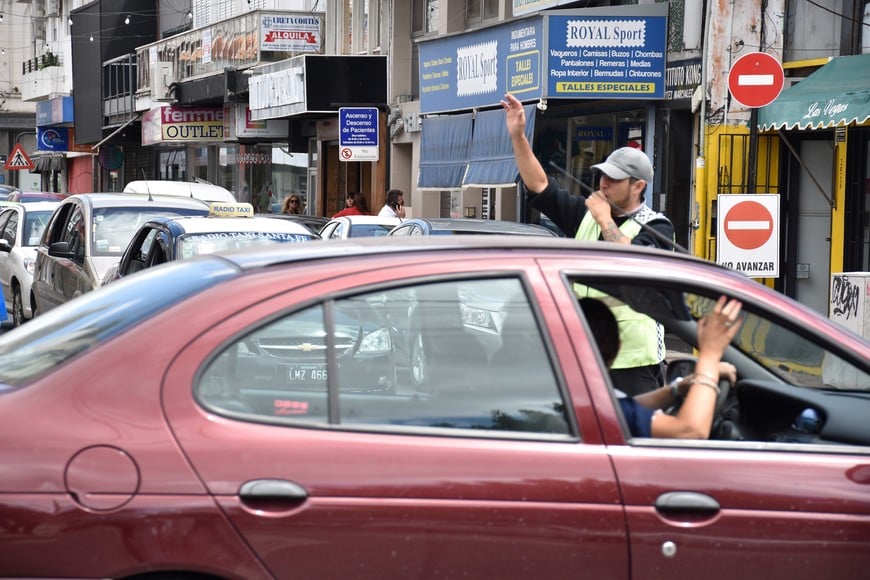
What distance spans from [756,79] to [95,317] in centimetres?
881

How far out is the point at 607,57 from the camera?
56.5 ft

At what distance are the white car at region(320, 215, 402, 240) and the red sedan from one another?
9829 millimetres

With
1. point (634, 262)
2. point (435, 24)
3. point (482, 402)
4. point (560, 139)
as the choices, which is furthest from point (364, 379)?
point (435, 24)

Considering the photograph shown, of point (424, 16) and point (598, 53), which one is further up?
point (424, 16)

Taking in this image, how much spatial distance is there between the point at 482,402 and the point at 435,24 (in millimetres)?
23091

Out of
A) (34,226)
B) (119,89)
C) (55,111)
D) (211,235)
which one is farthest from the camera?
(55,111)

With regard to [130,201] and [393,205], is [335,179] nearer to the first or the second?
[393,205]

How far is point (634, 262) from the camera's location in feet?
13.2

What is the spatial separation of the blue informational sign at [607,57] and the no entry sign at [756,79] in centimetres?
535

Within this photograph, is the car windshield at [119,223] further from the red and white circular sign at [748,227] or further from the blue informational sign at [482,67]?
the red and white circular sign at [748,227]

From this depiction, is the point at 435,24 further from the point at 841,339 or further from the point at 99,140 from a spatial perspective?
the point at 99,140

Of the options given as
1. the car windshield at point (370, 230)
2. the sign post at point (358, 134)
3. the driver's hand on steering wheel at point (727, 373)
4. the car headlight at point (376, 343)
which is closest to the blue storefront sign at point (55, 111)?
the sign post at point (358, 134)

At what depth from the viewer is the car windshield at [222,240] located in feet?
33.8

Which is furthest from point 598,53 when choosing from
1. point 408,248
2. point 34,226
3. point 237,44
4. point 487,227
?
point 237,44
